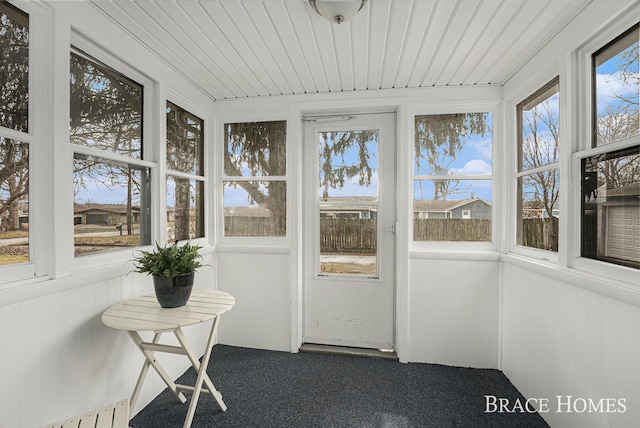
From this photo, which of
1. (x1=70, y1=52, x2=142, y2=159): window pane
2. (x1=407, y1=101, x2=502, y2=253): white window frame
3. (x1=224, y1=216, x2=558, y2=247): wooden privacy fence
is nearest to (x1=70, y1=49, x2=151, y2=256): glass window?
(x1=70, y1=52, x2=142, y2=159): window pane

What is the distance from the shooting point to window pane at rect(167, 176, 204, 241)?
233 cm

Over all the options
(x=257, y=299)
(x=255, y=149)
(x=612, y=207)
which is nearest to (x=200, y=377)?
(x=257, y=299)

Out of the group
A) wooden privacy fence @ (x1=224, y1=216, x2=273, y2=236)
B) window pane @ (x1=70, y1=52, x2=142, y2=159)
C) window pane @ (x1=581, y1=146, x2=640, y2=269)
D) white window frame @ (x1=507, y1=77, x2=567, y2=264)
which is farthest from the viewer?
wooden privacy fence @ (x1=224, y1=216, x2=273, y2=236)

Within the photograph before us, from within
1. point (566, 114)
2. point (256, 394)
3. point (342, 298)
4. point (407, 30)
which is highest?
point (407, 30)

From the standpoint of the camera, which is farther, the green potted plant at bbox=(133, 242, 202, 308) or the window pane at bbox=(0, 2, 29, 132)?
the green potted plant at bbox=(133, 242, 202, 308)

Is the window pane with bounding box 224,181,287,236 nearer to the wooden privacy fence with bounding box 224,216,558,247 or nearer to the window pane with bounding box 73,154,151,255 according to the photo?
the wooden privacy fence with bounding box 224,216,558,247

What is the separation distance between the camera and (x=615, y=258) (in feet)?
4.75

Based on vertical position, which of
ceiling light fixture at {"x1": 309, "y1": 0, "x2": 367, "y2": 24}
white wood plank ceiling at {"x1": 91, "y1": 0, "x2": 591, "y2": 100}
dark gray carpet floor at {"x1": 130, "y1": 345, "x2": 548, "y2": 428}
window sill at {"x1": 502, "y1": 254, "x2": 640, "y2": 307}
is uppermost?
white wood plank ceiling at {"x1": 91, "y1": 0, "x2": 591, "y2": 100}

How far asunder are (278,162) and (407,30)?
4.97ft

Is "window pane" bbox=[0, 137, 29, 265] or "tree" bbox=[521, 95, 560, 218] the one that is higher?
"tree" bbox=[521, 95, 560, 218]

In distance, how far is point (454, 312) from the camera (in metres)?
2.49

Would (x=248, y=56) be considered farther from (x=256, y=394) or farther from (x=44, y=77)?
(x=256, y=394)

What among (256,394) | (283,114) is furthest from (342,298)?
(283,114)

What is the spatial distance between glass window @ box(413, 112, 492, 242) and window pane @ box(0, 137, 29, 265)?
252 centimetres
